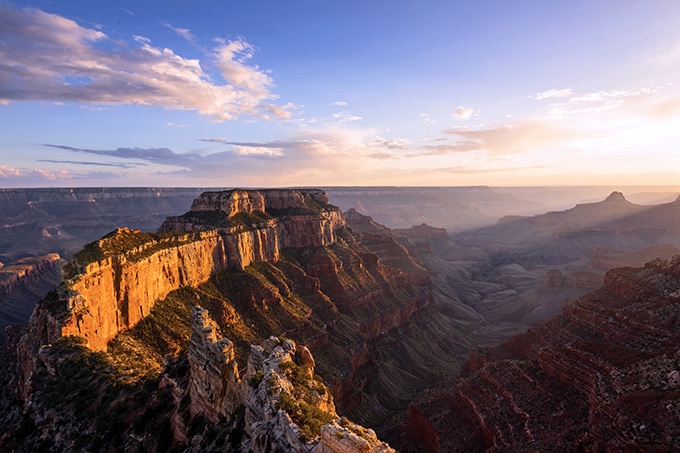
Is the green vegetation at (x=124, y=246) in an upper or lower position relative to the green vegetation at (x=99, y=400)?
upper

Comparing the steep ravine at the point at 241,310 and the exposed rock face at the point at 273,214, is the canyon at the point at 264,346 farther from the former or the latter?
the exposed rock face at the point at 273,214

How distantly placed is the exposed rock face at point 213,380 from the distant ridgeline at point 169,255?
25.0 meters

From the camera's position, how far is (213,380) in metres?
29.5

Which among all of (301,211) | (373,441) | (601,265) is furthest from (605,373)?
(601,265)

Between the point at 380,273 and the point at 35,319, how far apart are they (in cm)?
8701

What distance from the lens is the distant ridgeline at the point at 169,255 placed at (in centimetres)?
4825

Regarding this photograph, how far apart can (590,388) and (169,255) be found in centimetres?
6569

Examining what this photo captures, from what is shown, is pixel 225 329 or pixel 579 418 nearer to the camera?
pixel 579 418

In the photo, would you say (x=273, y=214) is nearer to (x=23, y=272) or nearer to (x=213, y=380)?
(x=213, y=380)

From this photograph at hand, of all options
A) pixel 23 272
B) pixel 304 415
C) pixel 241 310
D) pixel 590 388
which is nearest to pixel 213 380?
pixel 304 415

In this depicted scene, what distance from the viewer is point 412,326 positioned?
366 feet

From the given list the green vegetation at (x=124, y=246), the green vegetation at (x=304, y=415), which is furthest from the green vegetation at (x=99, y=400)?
the green vegetation at (x=304, y=415)

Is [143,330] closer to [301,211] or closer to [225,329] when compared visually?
[225,329]

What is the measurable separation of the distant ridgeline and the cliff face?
151 ft
